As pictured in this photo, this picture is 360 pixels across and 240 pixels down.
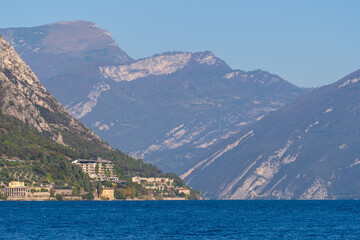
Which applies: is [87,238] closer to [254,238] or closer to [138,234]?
[138,234]

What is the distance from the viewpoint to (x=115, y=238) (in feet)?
619

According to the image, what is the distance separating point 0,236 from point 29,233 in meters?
11.1

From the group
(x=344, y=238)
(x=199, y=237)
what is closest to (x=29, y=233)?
(x=199, y=237)

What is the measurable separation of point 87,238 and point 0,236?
1723 cm

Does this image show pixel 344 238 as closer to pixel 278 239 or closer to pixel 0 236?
pixel 278 239

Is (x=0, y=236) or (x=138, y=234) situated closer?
(x=0, y=236)

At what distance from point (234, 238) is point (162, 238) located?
15179 millimetres

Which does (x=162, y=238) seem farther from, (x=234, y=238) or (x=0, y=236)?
(x=0, y=236)

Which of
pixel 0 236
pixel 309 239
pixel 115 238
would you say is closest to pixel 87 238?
pixel 115 238

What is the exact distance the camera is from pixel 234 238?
195125 millimetres

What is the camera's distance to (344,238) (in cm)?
19750

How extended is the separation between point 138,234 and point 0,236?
96.7 ft

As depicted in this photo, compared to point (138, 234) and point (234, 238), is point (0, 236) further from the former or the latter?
point (234, 238)

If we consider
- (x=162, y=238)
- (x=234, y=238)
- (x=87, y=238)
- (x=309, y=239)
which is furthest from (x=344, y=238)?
(x=87, y=238)
